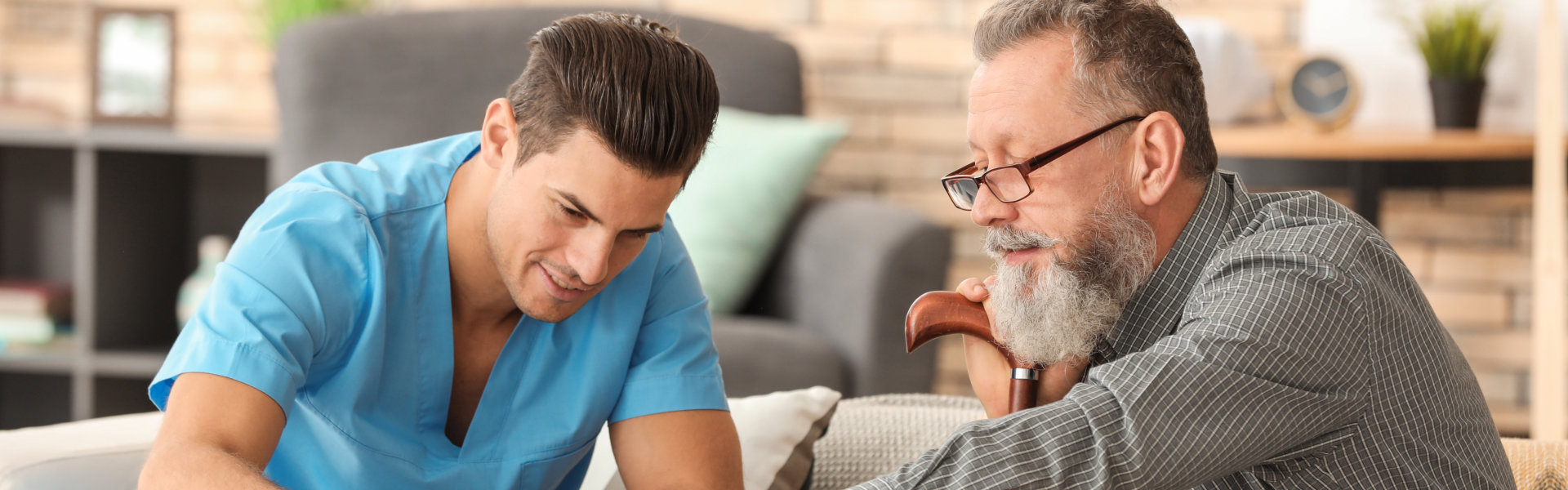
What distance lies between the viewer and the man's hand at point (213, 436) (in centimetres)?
96

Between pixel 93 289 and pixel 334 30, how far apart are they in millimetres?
902

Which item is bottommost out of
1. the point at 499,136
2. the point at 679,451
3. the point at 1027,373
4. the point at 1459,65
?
the point at 679,451

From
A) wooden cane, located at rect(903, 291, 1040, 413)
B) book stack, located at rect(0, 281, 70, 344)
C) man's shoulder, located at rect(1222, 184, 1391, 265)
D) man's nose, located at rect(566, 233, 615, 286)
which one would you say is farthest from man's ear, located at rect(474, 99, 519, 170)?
book stack, located at rect(0, 281, 70, 344)

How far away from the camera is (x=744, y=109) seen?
2707 mm

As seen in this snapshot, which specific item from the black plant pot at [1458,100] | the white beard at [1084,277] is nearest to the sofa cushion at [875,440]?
the white beard at [1084,277]

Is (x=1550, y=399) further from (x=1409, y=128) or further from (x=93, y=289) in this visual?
(x=93, y=289)

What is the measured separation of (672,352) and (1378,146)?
150cm

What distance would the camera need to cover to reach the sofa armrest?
212 cm

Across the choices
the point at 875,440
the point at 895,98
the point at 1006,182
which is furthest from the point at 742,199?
the point at 1006,182

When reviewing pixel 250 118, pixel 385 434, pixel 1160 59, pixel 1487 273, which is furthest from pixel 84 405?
pixel 1487 273

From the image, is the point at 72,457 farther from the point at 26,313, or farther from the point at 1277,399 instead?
the point at 26,313

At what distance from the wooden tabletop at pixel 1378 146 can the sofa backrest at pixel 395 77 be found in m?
1.01

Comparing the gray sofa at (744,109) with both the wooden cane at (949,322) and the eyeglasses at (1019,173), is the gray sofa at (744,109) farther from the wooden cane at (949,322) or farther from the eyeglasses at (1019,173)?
the eyeglasses at (1019,173)

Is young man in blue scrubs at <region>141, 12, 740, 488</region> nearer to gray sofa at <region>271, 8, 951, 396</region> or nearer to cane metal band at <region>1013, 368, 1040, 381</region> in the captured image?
cane metal band at <region>1013, 368, 1040, 381</region>
